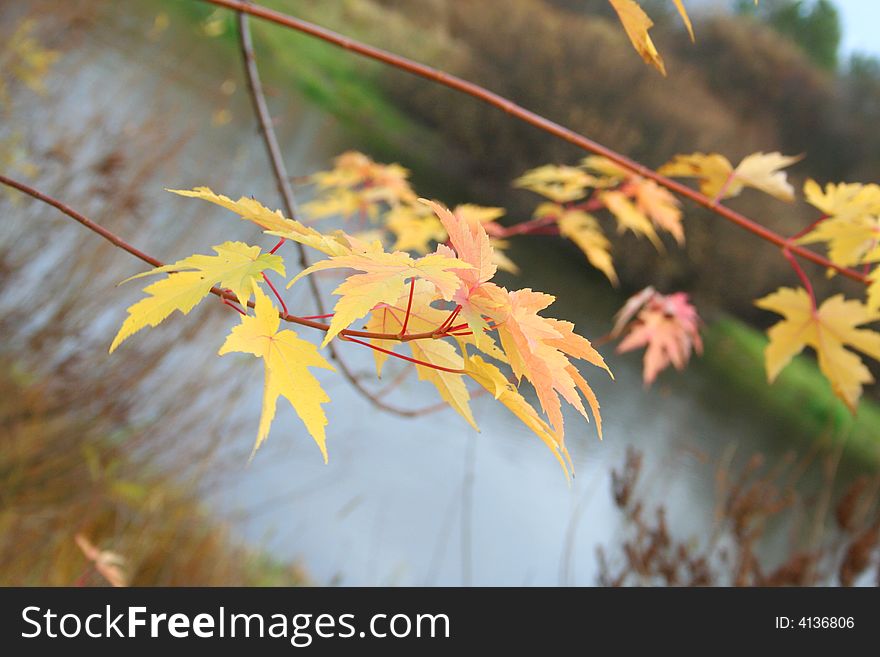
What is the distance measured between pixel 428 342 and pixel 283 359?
0.25ft

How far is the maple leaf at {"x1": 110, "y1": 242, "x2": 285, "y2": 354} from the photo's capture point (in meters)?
0.34

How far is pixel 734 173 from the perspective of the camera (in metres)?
0.73

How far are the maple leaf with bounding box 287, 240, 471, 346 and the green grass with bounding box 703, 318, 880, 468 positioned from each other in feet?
18.1

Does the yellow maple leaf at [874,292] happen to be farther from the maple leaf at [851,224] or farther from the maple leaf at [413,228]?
the maple leaf at [413,228]

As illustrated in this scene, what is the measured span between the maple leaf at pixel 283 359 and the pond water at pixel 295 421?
2.32 ft

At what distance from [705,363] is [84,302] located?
17.8 ft

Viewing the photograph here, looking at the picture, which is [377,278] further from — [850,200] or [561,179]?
[561,179]

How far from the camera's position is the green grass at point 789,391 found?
5.64 meters

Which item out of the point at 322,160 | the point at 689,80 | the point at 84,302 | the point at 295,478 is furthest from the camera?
the point at 689,80

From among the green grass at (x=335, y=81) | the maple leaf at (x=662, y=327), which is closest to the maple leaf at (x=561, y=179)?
the maple leaf at (x=662, y=327)

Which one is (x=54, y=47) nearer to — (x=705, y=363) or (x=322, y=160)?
(x=322, y=160)

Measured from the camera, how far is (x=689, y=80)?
10.3 m

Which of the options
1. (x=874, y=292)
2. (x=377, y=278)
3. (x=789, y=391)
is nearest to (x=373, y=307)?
(x=377, y=278)
